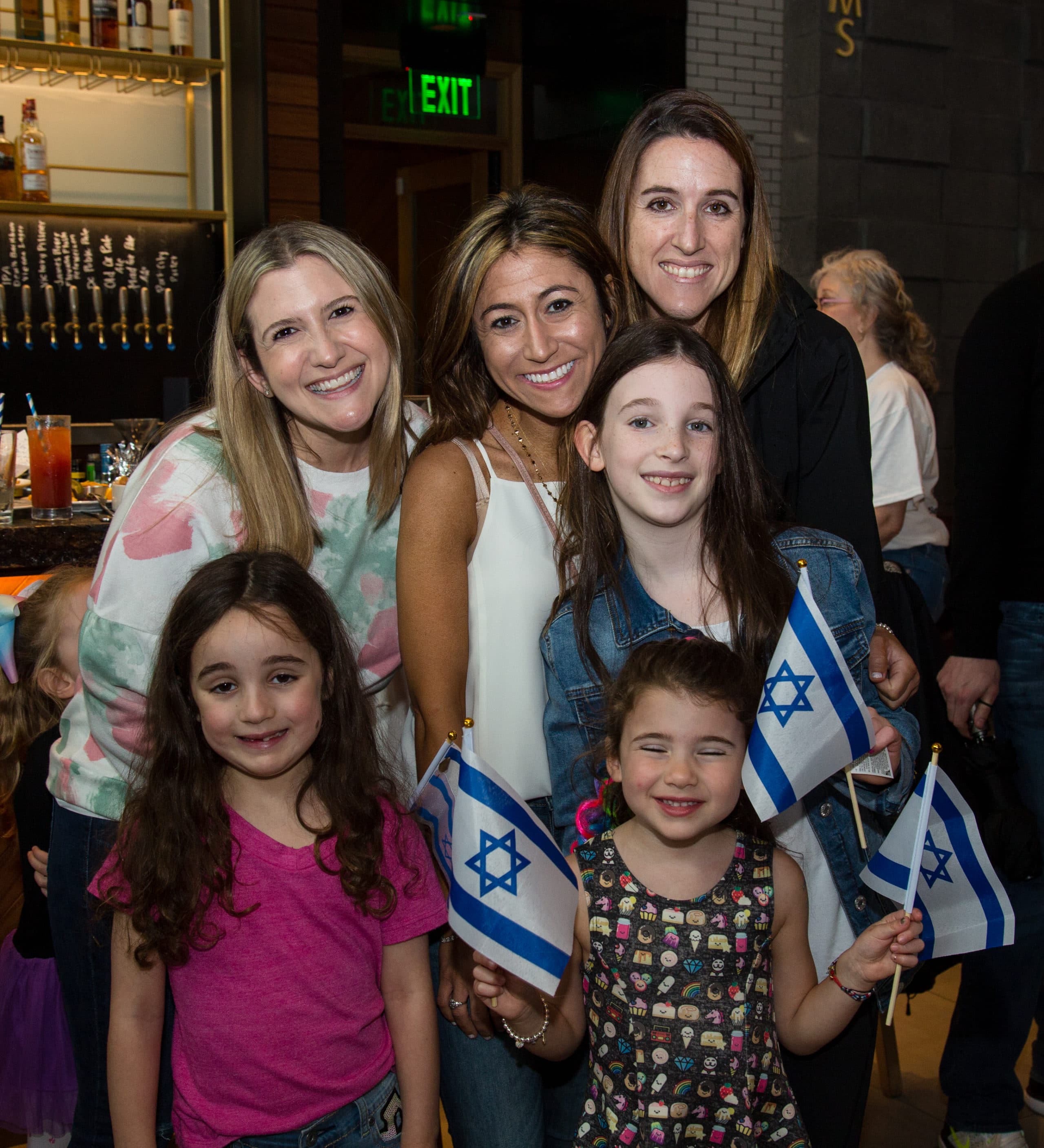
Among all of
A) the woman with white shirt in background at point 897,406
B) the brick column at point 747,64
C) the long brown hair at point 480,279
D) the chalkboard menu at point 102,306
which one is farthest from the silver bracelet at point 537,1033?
the brick column at point 747,64

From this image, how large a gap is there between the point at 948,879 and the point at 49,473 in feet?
9.56

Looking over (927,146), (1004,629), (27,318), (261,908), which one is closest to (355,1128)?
(261,908)

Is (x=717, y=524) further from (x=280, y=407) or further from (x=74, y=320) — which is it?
(x=74, y=320)

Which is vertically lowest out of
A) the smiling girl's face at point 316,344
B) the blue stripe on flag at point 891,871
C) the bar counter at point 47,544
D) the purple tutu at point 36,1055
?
the purple tutu at point 36,1055

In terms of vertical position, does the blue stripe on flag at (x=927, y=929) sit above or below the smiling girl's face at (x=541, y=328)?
below

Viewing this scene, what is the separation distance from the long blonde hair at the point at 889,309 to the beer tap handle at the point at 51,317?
335 centimetres

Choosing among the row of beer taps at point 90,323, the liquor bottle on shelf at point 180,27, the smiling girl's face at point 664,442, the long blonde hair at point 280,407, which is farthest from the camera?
the row of beer taps at point 90,323

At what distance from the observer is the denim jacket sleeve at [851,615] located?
167 cm

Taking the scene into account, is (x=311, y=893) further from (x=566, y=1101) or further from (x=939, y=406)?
(x=939, y=406)

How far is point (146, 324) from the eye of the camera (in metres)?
5.46

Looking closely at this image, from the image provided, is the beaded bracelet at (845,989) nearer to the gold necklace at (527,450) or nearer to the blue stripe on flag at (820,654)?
the blue stripe on flag at (820,654)

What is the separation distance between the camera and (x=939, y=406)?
748 centimetres

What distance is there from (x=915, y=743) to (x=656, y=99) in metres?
1.11

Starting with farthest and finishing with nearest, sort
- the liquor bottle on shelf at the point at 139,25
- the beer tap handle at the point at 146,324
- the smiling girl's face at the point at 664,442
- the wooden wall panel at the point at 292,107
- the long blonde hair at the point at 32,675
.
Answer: the wooden wall panel at the point at 292,107
the beer tap handle at the point at 146,324
the liquor bottle on shelf at the point at 139,25
the long blonde hair at the point at 32,675
the smiling girl's face at the point at 664,442
